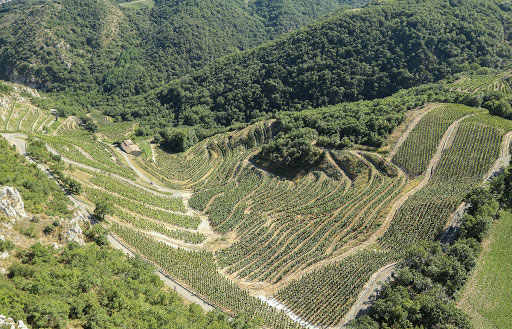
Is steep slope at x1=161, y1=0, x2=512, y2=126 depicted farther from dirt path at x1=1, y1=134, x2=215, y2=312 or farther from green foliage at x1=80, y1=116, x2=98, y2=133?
dirt path at x1=1, y1=134, x2=215, y2=312

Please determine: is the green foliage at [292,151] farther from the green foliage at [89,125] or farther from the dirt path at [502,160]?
the green foliage at [89,125]

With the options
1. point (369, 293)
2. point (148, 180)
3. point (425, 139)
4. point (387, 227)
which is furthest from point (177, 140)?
point (369, 293)

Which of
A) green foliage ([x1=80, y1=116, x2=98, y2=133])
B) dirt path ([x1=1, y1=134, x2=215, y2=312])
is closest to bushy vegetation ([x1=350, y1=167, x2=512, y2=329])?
dirt path ([x1=1, y1=134, x2=215, y2=312])

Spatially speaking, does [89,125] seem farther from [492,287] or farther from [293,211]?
[492,287]

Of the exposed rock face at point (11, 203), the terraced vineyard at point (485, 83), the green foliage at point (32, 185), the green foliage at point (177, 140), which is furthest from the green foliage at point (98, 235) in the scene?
the terraced vineyard at point (485, 83)

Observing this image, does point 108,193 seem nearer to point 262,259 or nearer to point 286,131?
point 262,259

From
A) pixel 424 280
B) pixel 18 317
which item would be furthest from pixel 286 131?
pixel 18 317
